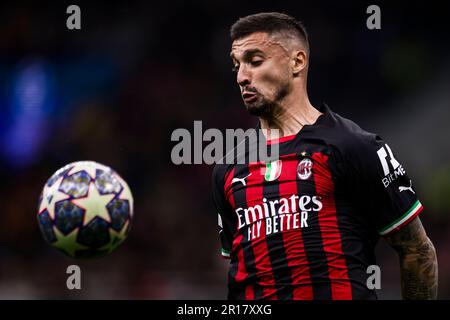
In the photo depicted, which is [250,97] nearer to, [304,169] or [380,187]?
[304,169]

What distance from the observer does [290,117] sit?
15.7 ft

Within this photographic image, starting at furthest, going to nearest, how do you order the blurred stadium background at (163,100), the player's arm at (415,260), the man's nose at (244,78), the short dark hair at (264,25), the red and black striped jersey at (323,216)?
the blurred stadium background at (163,100)
the short dark hair at (264,25)
the man's nose at (244,78)
the player's arm at (415,260)
the red and black striped jersey at (323,216)

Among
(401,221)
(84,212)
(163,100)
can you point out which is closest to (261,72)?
(401,221)

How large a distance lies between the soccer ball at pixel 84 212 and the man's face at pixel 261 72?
0.97m

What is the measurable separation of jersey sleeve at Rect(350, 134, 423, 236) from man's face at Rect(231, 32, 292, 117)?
690 mm

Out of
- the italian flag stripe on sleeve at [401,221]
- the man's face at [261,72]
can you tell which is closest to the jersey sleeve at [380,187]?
the italian flag stripe on sleeve at [401,221]

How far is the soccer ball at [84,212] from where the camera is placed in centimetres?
438

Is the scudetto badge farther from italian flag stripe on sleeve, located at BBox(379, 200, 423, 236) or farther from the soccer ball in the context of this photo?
the soccer ball

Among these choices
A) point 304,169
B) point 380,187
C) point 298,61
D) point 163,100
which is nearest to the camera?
point 380,187

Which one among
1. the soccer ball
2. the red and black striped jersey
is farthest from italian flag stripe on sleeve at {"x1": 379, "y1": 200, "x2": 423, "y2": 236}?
the soccer ball

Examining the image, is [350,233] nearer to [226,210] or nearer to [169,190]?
[226,210]

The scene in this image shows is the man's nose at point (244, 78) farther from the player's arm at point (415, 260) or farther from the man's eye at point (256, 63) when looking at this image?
the player's arm at point (415, 260)

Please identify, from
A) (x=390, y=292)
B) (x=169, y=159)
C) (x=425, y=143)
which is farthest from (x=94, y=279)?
(x=425, y=143)

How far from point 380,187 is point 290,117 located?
31.0 inches
